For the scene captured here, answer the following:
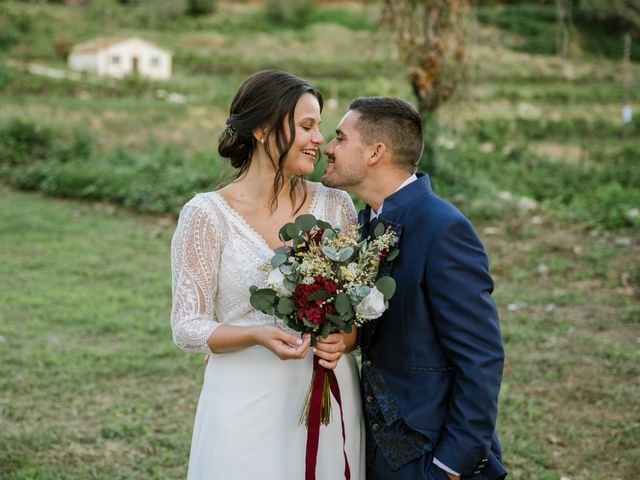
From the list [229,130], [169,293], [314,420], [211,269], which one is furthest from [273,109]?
[169,293]

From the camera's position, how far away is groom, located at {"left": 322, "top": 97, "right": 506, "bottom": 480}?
2.53 metres

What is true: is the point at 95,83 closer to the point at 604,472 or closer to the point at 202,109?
the point at 202,109

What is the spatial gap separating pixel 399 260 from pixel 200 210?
2.51ft

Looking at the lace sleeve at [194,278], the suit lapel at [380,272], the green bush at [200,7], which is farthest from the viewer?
the green bush at [200,7]

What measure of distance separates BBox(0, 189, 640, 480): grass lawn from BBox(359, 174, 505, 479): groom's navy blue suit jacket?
2192 mm

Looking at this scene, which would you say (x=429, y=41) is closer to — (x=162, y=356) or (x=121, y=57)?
(x=162, y=356)

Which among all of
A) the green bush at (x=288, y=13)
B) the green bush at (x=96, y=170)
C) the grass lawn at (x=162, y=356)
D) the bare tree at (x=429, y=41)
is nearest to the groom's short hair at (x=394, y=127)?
the grass lawn at (x=162, y=356)

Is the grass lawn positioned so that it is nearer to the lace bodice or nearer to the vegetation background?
the vegetation background

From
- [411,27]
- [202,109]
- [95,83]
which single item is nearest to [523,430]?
[411,27]

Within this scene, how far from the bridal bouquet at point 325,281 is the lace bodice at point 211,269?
0.27m

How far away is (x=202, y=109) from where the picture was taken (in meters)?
29.9

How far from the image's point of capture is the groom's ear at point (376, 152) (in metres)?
2.78

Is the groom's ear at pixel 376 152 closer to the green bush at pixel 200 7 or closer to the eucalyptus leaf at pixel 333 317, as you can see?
the eucalyptus leaf at pixel 333 317

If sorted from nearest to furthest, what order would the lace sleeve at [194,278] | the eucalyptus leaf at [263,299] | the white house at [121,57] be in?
the eucalyptus leaf at [263,299], the lace sleeve at [194,278], the white house at [121,57]
